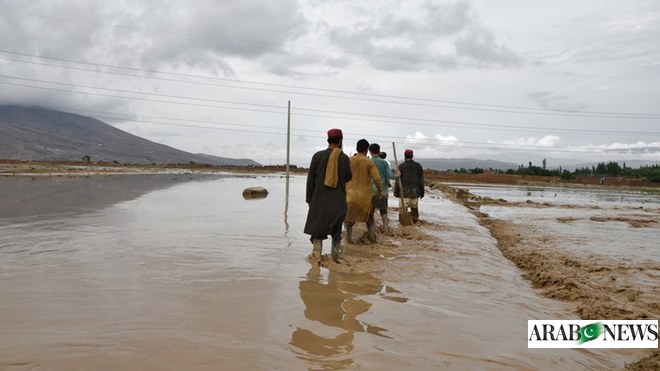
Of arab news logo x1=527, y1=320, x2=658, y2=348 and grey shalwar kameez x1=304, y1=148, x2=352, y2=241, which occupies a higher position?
grey shalwar kameez x1=304, y1=148, x2=352, y2=241

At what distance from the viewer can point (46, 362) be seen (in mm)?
2754

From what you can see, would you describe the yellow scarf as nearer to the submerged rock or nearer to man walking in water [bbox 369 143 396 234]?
man walking in water [bbox 369 143 396 234]

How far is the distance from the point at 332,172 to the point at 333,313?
2.55 m

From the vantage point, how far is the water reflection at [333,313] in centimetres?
305

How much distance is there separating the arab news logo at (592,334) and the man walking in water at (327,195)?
283cm

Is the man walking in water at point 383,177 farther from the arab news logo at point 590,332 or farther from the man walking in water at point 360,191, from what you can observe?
the arab news logo at point 590,332

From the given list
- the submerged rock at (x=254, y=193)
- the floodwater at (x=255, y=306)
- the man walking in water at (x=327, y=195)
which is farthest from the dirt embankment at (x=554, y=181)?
the man walking in water at (x=327, y=195)

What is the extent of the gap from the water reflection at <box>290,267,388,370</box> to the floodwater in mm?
14

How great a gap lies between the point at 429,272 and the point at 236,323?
304 cm

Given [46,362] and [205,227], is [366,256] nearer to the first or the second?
[205,227]

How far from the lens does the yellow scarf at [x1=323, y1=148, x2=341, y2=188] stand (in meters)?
6.19

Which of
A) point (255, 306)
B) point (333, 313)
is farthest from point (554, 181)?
point (255, 306)

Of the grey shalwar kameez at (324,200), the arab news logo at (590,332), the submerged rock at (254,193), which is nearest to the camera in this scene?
the arab news logo at (590,332)

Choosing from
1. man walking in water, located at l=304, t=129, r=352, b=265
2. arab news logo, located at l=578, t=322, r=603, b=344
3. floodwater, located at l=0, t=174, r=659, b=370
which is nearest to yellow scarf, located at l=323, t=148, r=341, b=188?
man walking in water, located at l=304, t=129, r=352, b=265
